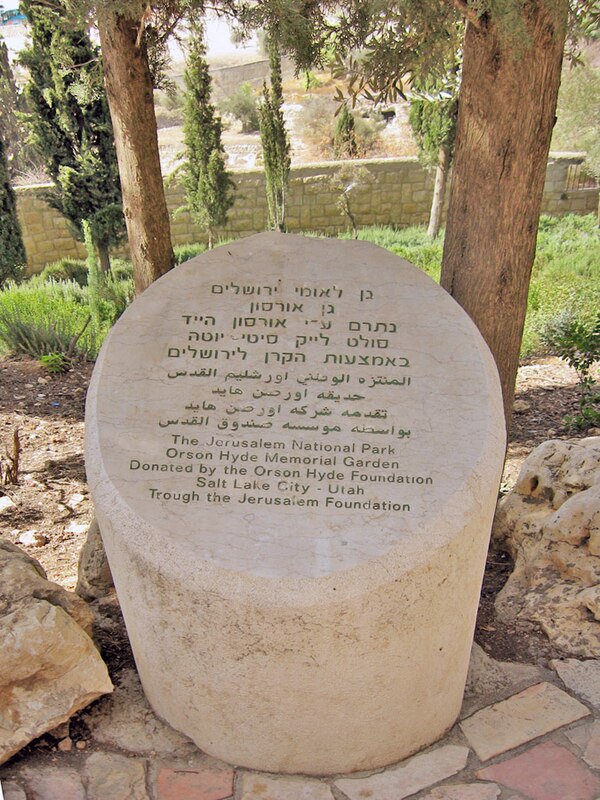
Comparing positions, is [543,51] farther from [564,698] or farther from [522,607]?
[564,698]

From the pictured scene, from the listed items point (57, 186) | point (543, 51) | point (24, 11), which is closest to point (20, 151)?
point (57, 186)

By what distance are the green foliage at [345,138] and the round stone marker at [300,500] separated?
12.3 meters

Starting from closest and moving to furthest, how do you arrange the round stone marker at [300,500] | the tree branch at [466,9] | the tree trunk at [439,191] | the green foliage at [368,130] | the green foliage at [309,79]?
the round stone marker at [300,500], the tree branch at [466,9], the green foliage at [309,79], the tree trunk at [439,191], the green foliage at [368,130]

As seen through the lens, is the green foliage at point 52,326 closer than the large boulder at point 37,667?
No

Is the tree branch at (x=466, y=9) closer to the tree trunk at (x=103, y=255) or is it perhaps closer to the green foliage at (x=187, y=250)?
the tree trunk at (x=103, y=255)

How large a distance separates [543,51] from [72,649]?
9.23 feet

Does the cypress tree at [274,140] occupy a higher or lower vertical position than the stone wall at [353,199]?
higher

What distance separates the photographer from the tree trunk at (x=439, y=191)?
1359 cm

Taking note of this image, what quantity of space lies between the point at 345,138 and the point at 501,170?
44.7 ft

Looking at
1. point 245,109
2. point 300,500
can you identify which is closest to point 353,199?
point 245,109

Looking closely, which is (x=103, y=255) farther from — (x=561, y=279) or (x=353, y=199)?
(x=561, y=279)

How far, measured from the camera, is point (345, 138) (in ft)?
52.9

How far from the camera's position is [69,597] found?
2.72 m

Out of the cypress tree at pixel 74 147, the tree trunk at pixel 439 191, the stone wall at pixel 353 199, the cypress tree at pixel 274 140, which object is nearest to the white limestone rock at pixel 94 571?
the cypress tree at pixel 74 147
